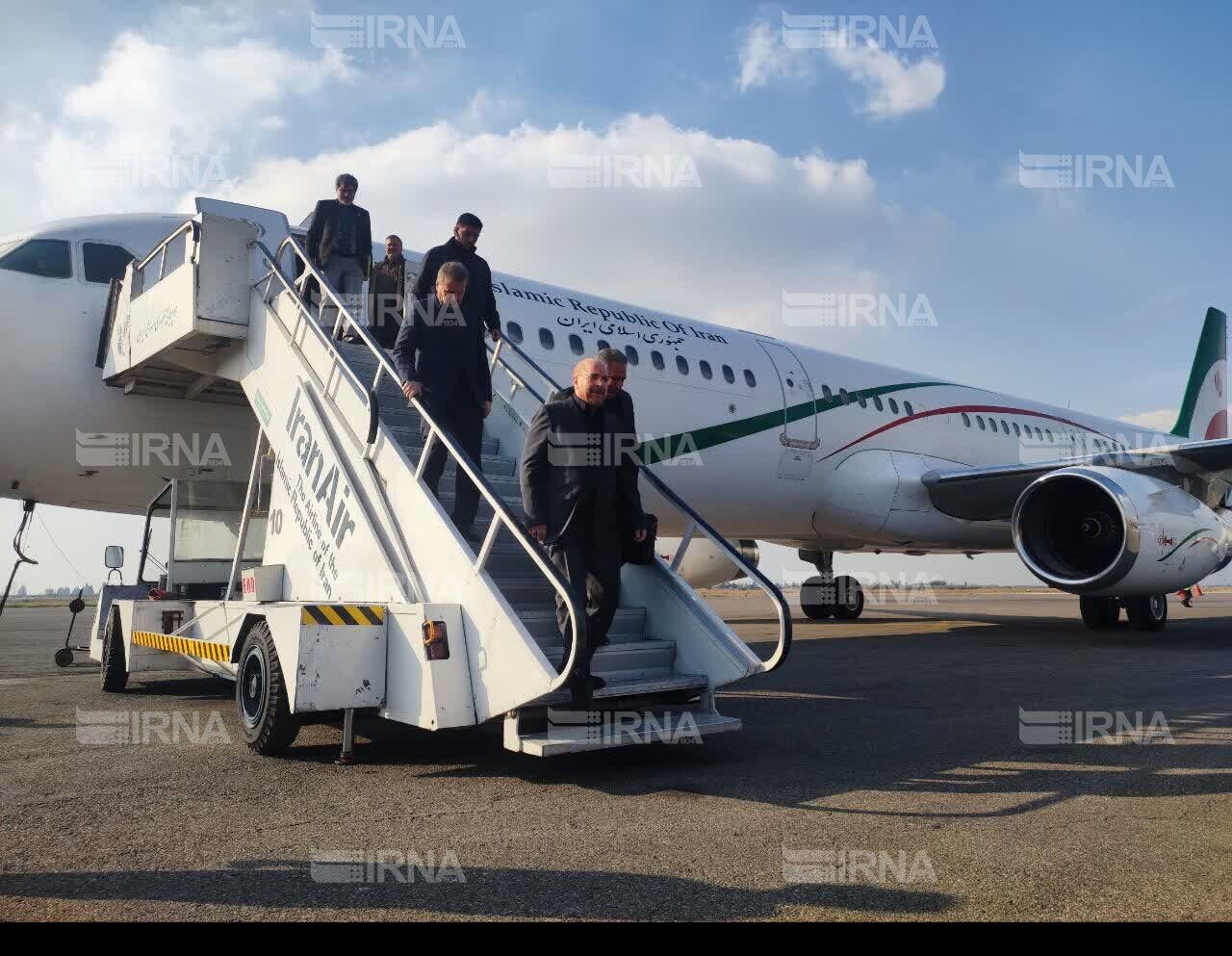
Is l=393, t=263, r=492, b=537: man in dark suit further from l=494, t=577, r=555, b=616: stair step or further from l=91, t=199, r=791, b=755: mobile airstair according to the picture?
l=494, t=577, r=555, b=616: stair step

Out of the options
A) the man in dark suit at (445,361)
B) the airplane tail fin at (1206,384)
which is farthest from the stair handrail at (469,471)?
the airplane tail fin at (1206,384)

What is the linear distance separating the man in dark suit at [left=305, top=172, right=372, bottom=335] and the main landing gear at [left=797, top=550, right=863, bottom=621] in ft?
37.0

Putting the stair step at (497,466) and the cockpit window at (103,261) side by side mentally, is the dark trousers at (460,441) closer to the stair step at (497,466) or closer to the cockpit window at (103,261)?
the stair step at (497,466)

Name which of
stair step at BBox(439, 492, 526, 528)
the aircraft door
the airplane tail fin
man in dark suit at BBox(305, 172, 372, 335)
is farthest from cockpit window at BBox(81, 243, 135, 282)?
the airplane tail fin

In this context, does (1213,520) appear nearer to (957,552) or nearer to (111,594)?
(957,552)

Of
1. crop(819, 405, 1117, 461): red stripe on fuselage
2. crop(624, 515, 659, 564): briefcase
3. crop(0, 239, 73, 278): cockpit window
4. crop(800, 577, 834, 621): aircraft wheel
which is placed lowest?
crop(800, 577, 834, 621): aircraft wheel

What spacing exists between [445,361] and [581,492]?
1488mm

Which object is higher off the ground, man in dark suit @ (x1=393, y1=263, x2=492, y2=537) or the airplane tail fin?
the airplane tail fin

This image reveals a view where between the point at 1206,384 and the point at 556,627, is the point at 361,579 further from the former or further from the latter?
the point at 1206,384

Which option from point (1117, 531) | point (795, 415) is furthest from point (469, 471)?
point (1117, 531)

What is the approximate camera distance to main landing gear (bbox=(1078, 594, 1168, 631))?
521 inches

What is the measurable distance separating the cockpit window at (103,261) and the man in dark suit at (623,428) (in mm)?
4823

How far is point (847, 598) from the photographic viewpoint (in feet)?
58.1

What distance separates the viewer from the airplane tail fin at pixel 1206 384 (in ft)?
66.8
